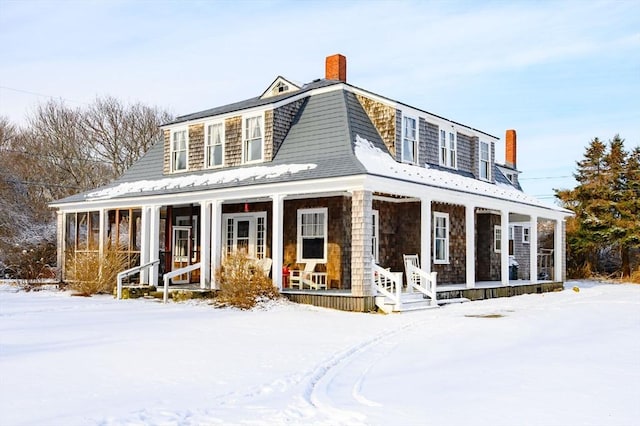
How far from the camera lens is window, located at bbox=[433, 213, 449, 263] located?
2194 centimetres

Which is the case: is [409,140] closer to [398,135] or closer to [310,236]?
[398,135]

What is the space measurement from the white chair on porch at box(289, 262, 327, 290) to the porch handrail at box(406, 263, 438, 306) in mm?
2524

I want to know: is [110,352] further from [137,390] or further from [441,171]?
[441,171]

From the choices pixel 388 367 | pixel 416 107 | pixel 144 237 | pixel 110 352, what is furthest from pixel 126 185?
pixel 388 367

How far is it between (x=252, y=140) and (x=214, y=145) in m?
1.86

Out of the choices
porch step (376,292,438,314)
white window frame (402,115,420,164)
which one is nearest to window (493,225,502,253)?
white window frame (402,115,420,164)

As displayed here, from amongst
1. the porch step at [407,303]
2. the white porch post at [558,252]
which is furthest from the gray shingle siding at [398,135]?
the white porch post at [558,252]

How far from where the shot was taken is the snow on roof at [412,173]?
17312mm

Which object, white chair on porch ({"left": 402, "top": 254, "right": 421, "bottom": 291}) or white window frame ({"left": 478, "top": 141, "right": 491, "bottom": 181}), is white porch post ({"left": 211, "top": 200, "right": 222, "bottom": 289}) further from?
white window frame ({"left": 478, "top": 141, "right": 491, "bottom": 181})

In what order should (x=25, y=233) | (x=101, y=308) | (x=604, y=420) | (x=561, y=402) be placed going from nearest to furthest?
(x=604, y=420) → (x=561, y=402) → (x=101, y=308) → (x=25, y=233)

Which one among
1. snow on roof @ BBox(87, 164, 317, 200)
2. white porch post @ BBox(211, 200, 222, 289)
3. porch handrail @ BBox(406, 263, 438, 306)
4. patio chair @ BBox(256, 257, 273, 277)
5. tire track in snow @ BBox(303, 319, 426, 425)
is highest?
snow on roof @ BBox(87, 164, 317, 200)

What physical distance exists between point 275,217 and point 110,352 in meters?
8.28

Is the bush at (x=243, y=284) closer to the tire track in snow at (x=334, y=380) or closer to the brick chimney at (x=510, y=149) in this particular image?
the tire track in snow at (x=334, y=380)

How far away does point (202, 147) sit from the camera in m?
22.0
